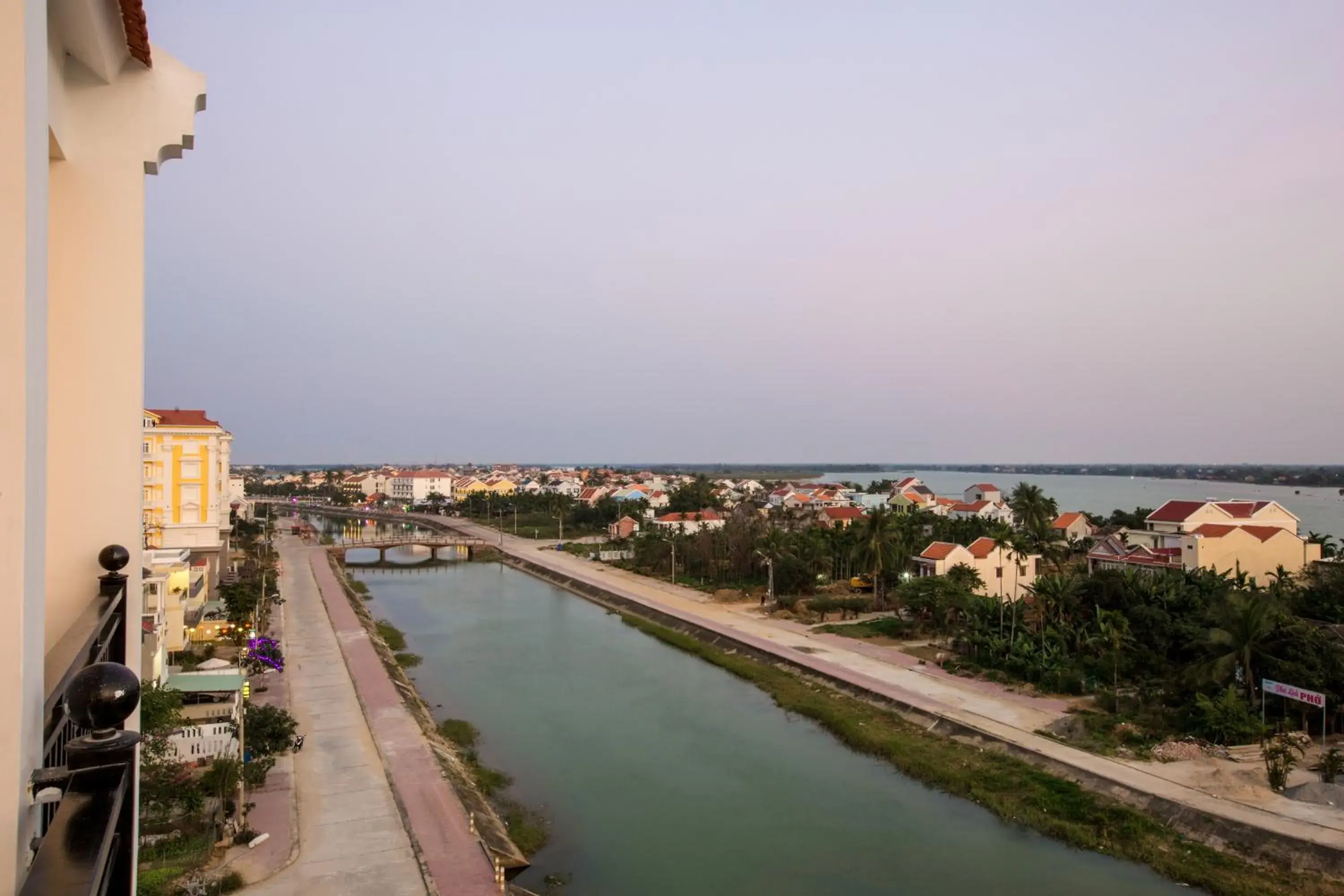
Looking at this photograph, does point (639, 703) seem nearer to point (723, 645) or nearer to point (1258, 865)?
point (723, 645)

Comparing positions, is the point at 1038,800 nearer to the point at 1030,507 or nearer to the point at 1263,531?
the point at 1263,531

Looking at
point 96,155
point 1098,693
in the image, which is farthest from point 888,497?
point 96,155

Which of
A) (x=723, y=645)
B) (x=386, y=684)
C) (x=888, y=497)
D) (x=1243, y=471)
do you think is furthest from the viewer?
(x=1243, y=471)

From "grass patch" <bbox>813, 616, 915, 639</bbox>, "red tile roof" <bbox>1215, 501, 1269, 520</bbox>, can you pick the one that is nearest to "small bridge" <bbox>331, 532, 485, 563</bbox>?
"grass patch" <bbox>813, 616, 915, 639</bbox>

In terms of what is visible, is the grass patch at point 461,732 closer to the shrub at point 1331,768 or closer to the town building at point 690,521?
the shrub at point 1331,768

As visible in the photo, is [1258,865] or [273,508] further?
[273,508]

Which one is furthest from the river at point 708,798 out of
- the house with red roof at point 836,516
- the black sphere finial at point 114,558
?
the house with red roof at point 836,516
